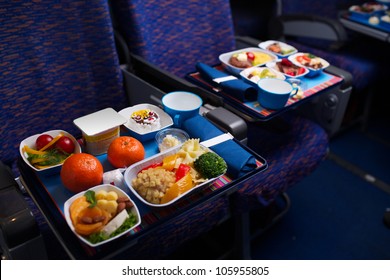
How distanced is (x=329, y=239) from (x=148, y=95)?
1.18 m

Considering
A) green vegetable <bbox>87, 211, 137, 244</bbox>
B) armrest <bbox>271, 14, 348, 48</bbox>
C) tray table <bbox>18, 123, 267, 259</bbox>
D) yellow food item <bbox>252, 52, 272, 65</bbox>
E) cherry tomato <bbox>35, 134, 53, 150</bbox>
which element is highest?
cherry tomato <bbox>35, 134, 53, 150</bbox>

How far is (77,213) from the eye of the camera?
90cm

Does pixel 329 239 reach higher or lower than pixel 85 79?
lower

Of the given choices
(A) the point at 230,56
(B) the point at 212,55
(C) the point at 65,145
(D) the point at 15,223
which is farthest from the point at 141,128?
(B) the point at 212,55

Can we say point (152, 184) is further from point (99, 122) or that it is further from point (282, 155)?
point (282, 155)

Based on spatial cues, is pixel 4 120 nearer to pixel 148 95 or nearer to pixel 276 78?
pixel 148 95

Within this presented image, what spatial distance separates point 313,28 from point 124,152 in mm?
1714

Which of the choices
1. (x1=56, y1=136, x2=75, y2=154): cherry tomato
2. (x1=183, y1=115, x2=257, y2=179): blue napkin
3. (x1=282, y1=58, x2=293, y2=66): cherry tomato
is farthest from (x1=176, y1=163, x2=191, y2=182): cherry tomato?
(x1=282, y1=58, x2=293, y2=66): cherry tomato

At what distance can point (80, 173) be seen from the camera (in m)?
0.98

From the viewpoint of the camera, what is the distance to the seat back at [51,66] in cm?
136

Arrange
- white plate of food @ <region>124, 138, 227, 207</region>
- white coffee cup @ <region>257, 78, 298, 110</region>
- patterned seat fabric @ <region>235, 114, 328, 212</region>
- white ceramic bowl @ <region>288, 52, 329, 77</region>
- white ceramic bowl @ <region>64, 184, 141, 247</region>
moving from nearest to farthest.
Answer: white ceramic bowl @ <region>64, 184, 141, 247</region> < white plate of food @ <region>124, 138, 227, 207</region> < white coffee cup @ <region>257, 78, 298, 110</region> < patterned seat fabric @ <region>235, 114, 328, 212</region> < white ceramic bowl @ <region>288, 52, 329, 77</region>

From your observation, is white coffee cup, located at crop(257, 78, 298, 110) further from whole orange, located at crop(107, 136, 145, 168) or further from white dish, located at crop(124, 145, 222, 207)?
whole orange, located at crop(107, 136, 145, 168)

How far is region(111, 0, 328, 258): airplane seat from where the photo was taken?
1.52 meters

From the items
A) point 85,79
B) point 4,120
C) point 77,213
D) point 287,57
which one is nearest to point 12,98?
point 4,120
